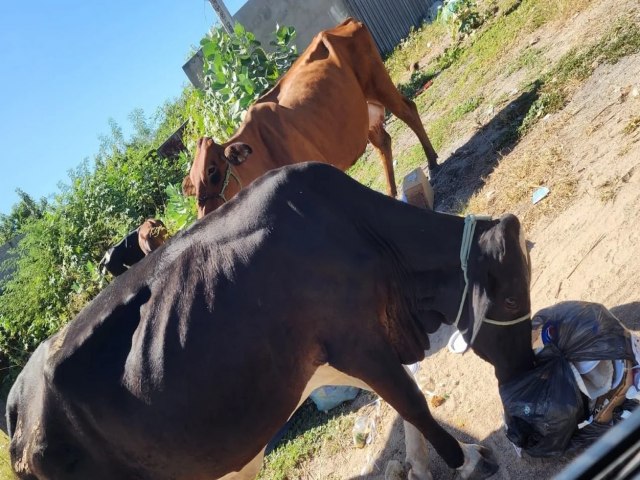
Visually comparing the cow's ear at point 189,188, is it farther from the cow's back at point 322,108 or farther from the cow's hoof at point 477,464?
the cow's hoof at point 477,464

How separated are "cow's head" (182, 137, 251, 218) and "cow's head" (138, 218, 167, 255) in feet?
1.35

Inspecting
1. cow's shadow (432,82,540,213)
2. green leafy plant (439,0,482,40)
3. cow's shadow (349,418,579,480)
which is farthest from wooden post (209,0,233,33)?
cow's shadow (349,418,579,480)

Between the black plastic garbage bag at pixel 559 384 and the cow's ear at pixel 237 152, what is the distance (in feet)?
11.2

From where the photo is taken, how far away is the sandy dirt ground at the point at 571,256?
11.3 ft

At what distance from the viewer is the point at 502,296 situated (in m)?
2.85

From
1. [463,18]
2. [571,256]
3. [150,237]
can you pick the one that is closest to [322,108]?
[150,237]

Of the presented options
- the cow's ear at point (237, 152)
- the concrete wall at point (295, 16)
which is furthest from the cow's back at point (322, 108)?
the concrete wall at point (295, 16)

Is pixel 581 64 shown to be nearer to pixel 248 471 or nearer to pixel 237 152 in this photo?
pixel 237 152

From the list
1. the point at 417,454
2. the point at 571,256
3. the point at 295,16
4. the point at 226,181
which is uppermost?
the point at 295,16

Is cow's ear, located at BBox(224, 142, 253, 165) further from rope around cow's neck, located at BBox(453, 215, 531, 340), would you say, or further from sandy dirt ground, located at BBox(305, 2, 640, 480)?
rope around cow's neck, located at BBox(453, 215, 531, 340)

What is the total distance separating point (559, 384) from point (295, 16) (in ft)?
48.8

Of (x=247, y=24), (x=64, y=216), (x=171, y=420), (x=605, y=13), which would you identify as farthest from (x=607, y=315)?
(x=247, y=24)

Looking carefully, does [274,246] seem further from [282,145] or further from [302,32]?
[302,32]

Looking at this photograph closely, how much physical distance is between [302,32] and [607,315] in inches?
566
